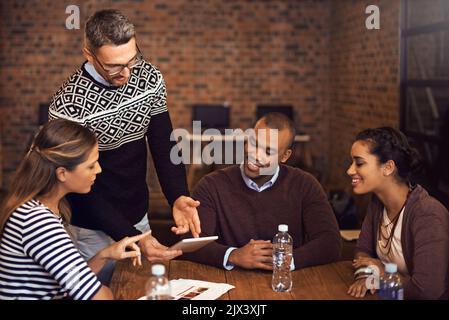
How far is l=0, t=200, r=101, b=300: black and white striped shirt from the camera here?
1.84 m

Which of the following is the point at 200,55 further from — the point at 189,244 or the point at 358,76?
the point at 189,244

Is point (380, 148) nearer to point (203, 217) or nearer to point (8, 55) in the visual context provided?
point (203, 217)

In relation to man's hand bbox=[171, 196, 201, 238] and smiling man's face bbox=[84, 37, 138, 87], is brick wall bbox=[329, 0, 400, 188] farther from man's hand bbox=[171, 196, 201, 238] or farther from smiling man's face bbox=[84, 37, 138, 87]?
smiling man's face bbox=[84, 37, 138, 87]

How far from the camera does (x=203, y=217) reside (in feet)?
8.79

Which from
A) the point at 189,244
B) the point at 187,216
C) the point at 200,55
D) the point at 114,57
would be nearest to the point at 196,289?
the point at 189,244

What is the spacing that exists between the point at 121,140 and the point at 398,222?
1094 millimetres

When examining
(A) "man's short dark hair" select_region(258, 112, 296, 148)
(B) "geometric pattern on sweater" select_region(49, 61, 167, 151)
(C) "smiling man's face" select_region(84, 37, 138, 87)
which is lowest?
(A) "man's short dark hair" select_region(258, 112, 296, 148)

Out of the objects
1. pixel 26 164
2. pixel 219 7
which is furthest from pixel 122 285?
pixel 219 7

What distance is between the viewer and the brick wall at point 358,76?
5.65 metres

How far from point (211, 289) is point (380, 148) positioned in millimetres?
818

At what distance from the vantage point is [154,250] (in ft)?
7.26

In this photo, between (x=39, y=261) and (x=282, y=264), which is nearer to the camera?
(x=39, y=261)

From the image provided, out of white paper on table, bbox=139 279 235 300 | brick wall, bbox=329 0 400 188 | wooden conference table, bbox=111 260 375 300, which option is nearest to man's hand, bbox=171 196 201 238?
wooden conference table, bbox=111 260 375 300

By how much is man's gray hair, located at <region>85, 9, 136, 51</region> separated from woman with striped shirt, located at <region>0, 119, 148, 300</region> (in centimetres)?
35
